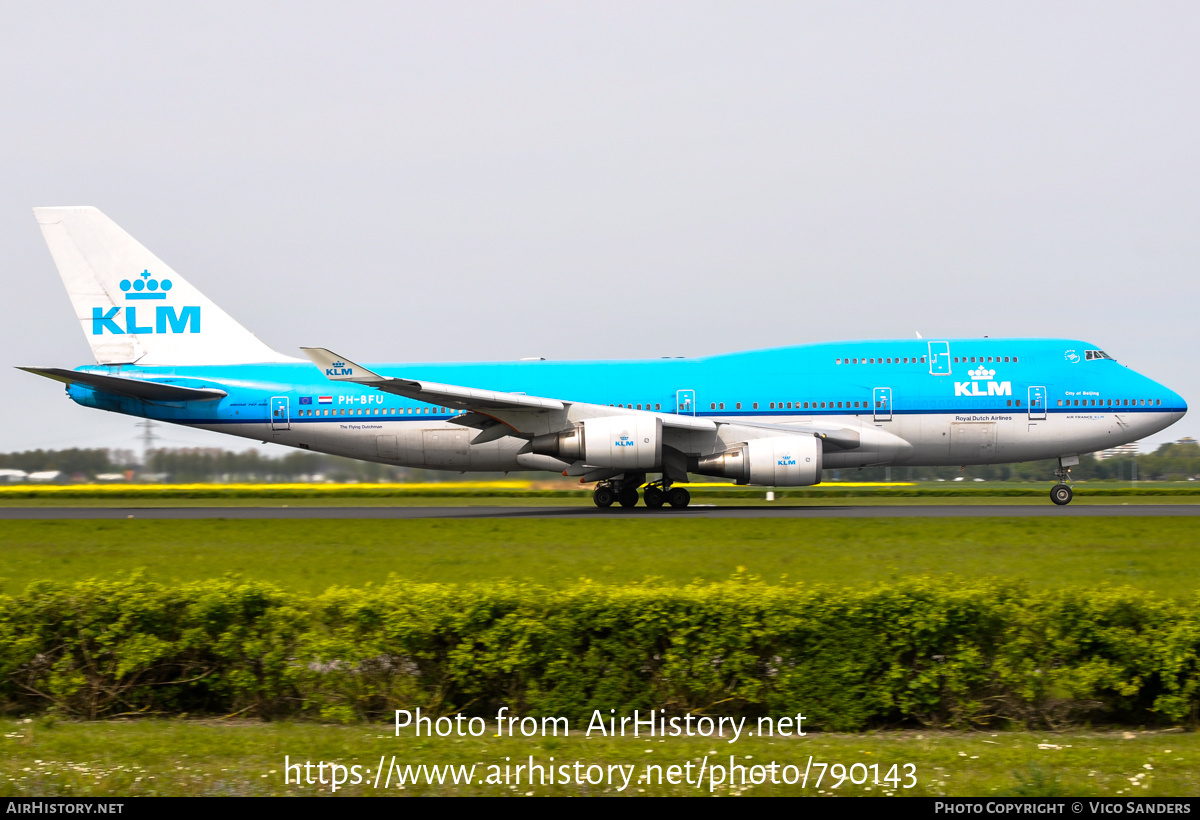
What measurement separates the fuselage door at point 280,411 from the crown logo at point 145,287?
5.44m

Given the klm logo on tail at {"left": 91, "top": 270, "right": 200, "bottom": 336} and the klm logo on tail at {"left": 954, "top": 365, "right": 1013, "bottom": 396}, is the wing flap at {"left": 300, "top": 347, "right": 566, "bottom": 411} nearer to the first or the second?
the klm logo on tail at {"left": 91, "top": 270, "right": 200, "bottom": 336}

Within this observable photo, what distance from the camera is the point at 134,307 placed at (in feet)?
107

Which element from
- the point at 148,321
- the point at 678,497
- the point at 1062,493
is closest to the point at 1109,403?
the point at 1062,493

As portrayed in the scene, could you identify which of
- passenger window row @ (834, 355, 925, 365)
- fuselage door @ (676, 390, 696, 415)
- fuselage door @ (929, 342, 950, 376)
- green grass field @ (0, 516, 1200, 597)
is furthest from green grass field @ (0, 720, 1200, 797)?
fuselage door @ (929, 342, 950, 376)

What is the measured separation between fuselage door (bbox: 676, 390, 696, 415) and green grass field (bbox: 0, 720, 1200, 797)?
22.2 m

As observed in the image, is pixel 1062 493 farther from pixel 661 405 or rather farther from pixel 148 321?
pixel 148 321

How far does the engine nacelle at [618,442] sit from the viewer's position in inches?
1083

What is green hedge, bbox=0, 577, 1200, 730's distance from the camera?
7543 millimetres

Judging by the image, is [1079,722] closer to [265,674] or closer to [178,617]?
[265,674]

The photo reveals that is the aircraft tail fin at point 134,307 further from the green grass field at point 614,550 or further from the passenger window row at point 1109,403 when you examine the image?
the passenger window row at point 1109,403

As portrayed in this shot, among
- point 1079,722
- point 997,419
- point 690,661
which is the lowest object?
point 1079,722
